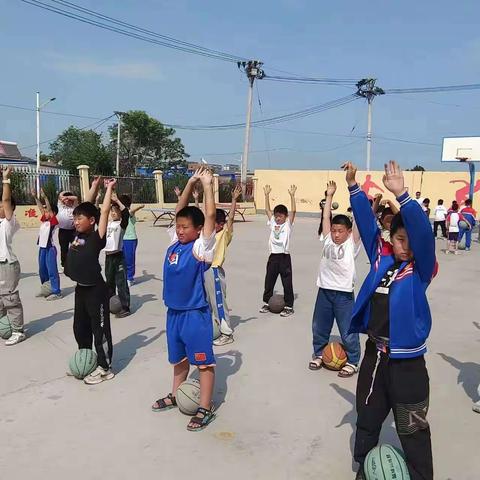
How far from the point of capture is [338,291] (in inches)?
197

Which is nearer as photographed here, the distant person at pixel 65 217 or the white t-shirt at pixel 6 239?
the white t-shirt at pixel 6 239

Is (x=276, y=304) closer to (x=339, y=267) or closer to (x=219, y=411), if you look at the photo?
(x=339, y=267)

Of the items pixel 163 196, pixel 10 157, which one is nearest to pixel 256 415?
pixel 163 196

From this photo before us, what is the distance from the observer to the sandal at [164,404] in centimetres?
414

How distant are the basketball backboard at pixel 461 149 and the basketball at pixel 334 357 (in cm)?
2089

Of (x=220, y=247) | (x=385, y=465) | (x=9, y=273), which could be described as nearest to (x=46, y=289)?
(x=9, y=273)

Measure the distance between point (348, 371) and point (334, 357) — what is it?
19 centimetres

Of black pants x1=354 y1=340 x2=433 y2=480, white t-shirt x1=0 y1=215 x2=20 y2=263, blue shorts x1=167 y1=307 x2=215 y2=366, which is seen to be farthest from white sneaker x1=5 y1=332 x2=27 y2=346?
black pants x1=354 y1=340 x2=433 y2=480

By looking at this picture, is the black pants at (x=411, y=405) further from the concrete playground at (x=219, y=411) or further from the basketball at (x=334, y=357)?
the basketball at (x=334, y=357)

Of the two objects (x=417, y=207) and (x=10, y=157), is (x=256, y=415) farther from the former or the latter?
(x=10, y=157)

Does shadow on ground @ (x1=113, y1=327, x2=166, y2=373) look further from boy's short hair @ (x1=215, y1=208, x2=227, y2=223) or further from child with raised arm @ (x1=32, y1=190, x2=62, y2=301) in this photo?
child with raised arm @ (x1=32, y1=190, x2=62, y2=301)

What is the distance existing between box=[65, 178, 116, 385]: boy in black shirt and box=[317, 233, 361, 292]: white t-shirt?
219 centimetres

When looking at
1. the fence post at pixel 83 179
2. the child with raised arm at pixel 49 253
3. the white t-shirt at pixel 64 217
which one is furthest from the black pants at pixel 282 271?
the fence post at pixel 83 179

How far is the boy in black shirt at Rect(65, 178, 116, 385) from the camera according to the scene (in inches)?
183
